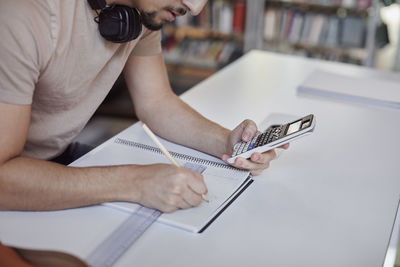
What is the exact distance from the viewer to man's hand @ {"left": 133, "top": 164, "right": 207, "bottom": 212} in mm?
966

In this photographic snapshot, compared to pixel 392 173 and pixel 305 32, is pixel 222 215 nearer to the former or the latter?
pixel 392 173

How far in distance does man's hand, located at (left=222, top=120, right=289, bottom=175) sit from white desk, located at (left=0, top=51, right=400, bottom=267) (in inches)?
1.2

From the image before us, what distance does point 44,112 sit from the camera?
48.2 inches

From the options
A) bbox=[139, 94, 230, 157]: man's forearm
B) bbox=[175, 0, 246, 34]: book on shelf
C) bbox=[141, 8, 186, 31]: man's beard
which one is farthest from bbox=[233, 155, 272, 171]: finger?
bbox=[175, 0, 246, 34]: book on shelf

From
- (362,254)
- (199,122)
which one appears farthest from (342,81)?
(362,254)

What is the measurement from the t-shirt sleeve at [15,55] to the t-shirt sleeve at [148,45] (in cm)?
48

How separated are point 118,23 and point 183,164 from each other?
0.35 metres

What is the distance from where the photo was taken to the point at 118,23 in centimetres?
114

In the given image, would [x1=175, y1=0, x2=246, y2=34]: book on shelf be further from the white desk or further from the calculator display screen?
the calculator display screen

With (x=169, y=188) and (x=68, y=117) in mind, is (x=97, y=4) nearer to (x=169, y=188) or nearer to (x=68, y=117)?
(x=68, y=117)

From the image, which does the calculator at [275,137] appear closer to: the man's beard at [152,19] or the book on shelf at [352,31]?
the man's beard at [152,19]

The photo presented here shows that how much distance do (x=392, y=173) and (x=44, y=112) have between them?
0.84 meters

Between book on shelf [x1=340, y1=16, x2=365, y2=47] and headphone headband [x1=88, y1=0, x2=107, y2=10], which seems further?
book on shelf [x1=340, y1=16, x2=365, y2=47]

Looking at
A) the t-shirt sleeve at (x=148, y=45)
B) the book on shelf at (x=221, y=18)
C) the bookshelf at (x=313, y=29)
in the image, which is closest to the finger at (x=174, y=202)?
the t-shirt sleeve at (x=148, y=45)
